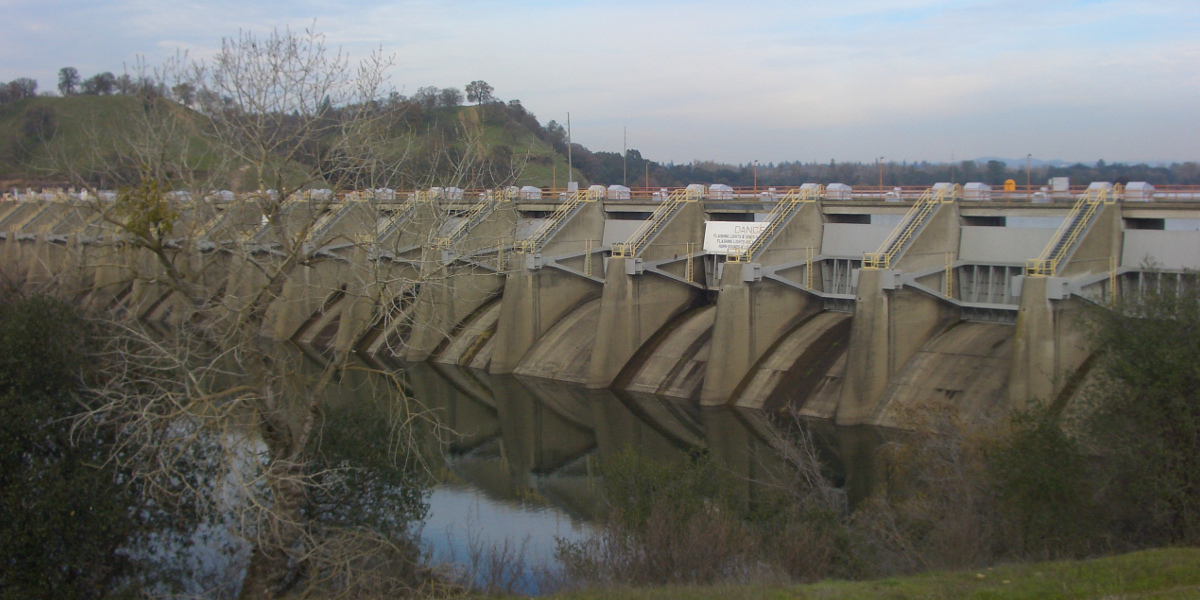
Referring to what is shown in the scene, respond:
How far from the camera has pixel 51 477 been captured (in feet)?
35.8

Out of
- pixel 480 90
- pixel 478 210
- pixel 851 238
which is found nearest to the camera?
pixel 478 210

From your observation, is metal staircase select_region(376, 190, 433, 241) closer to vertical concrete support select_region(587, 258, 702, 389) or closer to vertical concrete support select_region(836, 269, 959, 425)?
vertical concrete support select_region(587, 258, 702, 389)

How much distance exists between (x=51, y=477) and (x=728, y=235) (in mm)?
25448

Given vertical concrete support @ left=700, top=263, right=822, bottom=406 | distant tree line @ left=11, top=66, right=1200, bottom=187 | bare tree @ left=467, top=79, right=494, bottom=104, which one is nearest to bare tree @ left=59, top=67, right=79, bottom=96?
distant tree line @ left=11, top=66, right=1200, bottom=187

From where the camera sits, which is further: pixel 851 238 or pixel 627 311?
pixel 627 311

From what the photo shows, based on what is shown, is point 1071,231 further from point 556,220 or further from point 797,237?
point 556,220

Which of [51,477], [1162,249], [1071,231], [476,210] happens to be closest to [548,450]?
[476,210]

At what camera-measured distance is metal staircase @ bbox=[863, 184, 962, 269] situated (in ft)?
84.9

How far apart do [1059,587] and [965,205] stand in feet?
64.4

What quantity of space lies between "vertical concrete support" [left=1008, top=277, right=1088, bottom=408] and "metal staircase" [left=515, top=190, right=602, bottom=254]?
17510 mm

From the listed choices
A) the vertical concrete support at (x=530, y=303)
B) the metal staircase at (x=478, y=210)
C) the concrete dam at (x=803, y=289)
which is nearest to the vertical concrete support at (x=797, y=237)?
the concrete dam at (x=803, y=289)

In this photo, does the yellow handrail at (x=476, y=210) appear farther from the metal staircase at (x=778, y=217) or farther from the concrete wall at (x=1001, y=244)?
the concrete wall at (x=1001, y=244)

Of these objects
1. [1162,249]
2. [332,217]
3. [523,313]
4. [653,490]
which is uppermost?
[332,217]

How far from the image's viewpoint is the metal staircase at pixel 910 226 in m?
25.9
